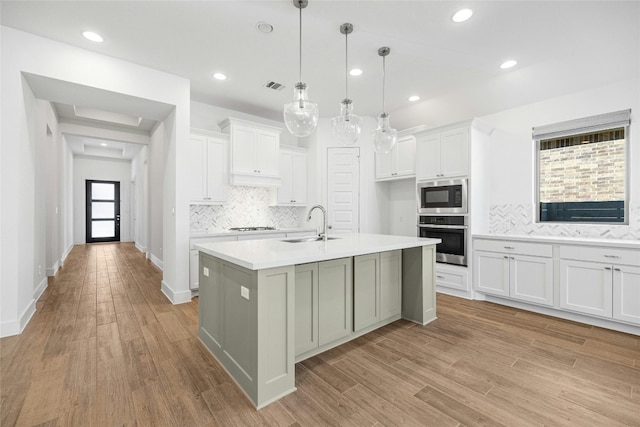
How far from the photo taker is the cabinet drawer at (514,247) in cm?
346

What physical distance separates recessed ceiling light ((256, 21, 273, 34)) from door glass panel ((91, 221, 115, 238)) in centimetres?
1065

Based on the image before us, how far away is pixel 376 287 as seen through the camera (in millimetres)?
2980

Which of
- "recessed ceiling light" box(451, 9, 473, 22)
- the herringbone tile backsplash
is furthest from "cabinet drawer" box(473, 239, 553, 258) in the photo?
"recessed ceiling light" box(451, 9, 473, 22)

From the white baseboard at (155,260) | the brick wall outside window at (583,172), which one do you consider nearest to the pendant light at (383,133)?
the brick wall outside window at (583,172)

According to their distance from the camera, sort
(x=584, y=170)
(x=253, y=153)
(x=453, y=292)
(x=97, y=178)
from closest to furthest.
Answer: (x=584, y=170) → (x=453, y=292) → (x=253, y=153) → (x=97, y=178)

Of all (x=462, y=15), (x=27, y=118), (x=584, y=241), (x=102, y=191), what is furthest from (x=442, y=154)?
(x=102, y=191)

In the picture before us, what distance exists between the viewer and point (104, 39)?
2953mm

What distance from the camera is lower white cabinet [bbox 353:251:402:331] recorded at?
2.79m

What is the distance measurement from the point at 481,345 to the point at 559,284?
147 cm

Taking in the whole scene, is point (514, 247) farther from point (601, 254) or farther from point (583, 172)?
point (583, 172)

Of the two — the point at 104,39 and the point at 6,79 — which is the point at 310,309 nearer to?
the point at 104,39

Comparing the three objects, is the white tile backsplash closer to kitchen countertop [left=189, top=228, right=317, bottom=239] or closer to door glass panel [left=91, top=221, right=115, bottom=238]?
kitchen countertop [left=189, top=228, right=317, bottom=239]

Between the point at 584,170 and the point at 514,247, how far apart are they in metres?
1.41

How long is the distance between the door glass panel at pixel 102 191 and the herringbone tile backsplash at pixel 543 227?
11829mm
